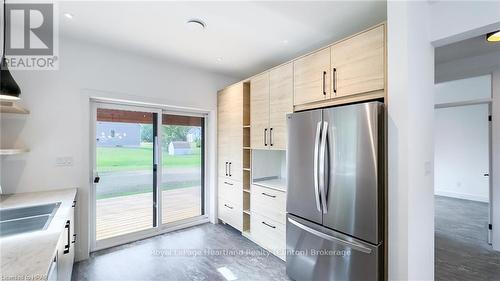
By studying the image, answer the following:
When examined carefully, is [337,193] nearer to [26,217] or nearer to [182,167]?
[26,217]

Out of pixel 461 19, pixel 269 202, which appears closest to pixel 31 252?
pixel 269 202

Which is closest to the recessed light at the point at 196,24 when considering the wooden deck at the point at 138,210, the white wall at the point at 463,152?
the wooden deck at the point at 138,210

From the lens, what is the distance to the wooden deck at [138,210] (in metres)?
3.19

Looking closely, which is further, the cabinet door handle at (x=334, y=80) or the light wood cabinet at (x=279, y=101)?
the light wood cabinet at (x=279, y=101)

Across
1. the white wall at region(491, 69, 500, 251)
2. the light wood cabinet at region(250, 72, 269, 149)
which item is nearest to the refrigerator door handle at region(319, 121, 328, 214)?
the light wood cabinet at region(250, 72, 269, 149)

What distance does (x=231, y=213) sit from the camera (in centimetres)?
372

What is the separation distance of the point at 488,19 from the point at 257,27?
195 cm

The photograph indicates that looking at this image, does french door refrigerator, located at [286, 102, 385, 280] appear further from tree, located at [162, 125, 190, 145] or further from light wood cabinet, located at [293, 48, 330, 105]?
tree, located at [162, 125, 190, 145]

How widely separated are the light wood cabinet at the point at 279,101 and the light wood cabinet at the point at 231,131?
2.19 feet

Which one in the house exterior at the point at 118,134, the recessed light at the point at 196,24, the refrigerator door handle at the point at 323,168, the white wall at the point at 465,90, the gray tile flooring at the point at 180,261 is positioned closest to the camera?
the refrigerator door handle at the point at 323,168

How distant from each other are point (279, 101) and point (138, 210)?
110 inches

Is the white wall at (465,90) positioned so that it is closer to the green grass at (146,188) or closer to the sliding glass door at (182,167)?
the sliding glass door at (182,167)

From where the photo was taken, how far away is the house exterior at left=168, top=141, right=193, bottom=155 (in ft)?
12.5

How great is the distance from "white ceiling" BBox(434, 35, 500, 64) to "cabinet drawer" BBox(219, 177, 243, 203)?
A: 11.8 ft
